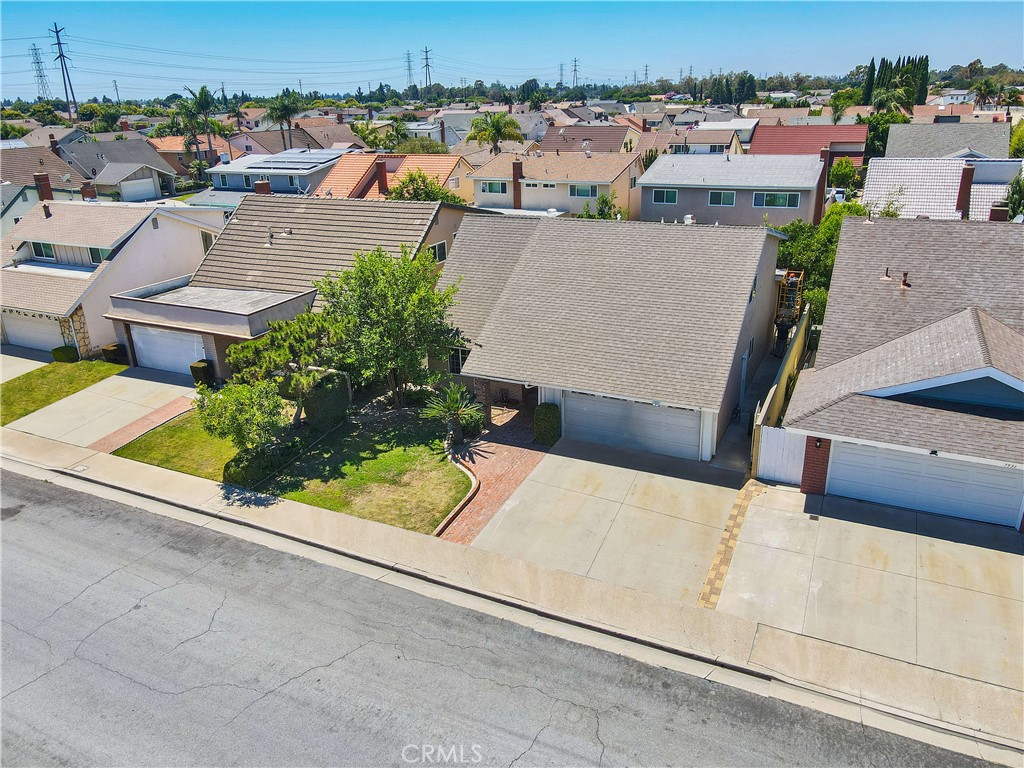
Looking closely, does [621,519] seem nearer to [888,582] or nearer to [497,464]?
[497,464]

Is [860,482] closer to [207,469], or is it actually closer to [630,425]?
[630,425]

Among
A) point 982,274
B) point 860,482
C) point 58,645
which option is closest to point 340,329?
point 58,645

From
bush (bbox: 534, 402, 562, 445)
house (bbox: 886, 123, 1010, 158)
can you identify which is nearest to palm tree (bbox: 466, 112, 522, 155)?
house (bbox: 886, 123, 1010, 158)

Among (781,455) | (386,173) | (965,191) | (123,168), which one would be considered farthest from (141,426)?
(123,168)

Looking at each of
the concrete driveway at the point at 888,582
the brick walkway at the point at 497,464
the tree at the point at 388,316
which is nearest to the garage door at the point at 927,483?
the concrete driveway at the point at 888,582

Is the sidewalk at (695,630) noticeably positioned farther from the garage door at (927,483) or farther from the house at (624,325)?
the house at (624,325)

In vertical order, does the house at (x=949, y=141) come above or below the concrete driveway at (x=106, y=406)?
above
